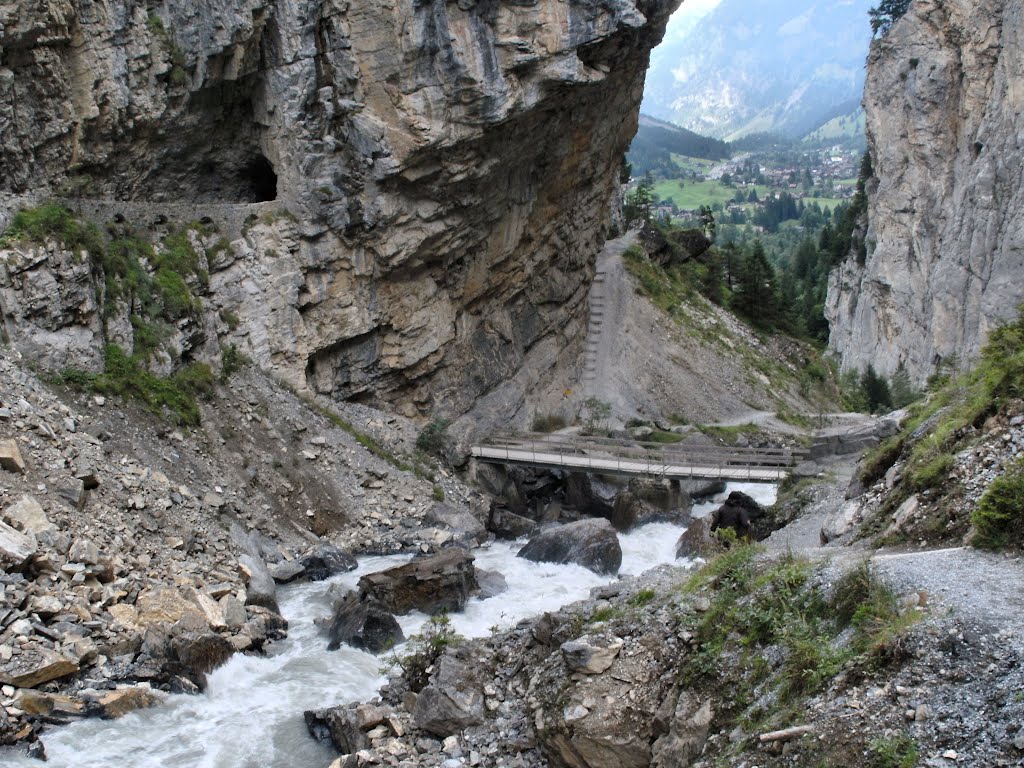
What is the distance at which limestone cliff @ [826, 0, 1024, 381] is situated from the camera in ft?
116

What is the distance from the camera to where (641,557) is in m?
24.7

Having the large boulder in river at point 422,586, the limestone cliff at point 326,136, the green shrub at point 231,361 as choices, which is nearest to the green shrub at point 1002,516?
the large boulder in river at point 422,586

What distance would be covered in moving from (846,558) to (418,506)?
676 inches

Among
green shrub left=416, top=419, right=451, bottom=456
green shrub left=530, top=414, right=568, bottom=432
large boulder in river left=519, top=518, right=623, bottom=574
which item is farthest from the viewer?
green shrub left=530, top=414, right=568, bottom=432

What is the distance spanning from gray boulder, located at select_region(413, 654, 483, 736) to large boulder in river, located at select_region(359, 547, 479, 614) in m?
6.03

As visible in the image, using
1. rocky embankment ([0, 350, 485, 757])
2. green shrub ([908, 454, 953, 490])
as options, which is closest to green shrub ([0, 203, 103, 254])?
rocky embankment ([0, 350, 485, 757])

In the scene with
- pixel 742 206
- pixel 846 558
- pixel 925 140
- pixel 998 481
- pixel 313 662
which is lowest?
pixel 313 662

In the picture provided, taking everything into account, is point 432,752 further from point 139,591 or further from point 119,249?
point 119,249

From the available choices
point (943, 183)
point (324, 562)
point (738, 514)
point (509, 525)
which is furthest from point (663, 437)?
point (943, 183)

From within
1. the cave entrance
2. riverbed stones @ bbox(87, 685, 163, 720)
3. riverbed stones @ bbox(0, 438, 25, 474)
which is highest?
the cave entrance

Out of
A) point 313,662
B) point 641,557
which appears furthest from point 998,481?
point 641,557

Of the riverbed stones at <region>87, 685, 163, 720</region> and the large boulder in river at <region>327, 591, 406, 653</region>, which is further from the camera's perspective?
the large boulder in river at <region>327, 591, 406, 653</region>

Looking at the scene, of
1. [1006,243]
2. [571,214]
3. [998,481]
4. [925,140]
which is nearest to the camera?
[998,481]

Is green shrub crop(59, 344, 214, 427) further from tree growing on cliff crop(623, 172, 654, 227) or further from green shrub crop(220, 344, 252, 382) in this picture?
tree growing on cliff crop(623, 172, 654, 227)
